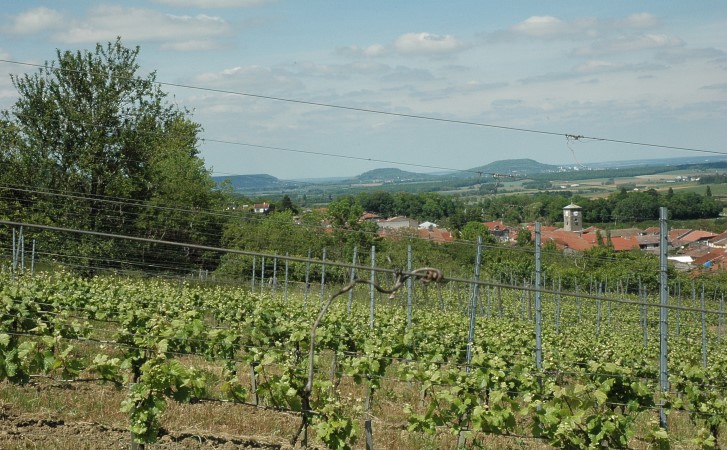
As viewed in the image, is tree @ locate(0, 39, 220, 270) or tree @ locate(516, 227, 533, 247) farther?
tree @ locate(516, 227, 533, 247)

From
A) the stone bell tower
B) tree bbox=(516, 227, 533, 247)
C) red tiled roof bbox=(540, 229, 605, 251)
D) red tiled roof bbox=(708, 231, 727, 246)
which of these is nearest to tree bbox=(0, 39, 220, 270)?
tree bbox=(516, 227, 533, 247)

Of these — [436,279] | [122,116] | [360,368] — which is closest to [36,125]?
[122,116]

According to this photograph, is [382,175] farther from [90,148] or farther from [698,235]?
[90,148]

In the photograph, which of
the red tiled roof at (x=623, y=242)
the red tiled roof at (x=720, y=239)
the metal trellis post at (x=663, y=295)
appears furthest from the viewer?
the red tiled roof at (x=720, y=239)

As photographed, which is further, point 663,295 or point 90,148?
point 90,148

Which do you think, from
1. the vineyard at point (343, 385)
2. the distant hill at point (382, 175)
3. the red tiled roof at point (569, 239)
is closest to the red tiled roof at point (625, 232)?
the red tiled roof at point (569, 239)

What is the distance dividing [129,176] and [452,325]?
14498 millimetres

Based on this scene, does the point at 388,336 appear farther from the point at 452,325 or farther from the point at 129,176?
the point at 129,176

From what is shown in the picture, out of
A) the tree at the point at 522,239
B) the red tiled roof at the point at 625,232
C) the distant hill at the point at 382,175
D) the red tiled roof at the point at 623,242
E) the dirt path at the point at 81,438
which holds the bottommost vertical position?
the red tiled roof at the point at 623,242

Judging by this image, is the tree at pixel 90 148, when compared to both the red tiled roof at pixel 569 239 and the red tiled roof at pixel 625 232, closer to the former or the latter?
the red tiled roof at pixel 569 239

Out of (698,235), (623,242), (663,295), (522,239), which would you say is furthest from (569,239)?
(663,295)

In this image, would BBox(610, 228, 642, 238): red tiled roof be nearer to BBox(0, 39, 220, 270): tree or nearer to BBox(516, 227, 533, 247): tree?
BBox(516, 227, 533, 247): tree

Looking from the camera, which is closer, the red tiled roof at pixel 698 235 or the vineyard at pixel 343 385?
the vineyard at pixel 343 385

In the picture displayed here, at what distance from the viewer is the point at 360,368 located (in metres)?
7.07
